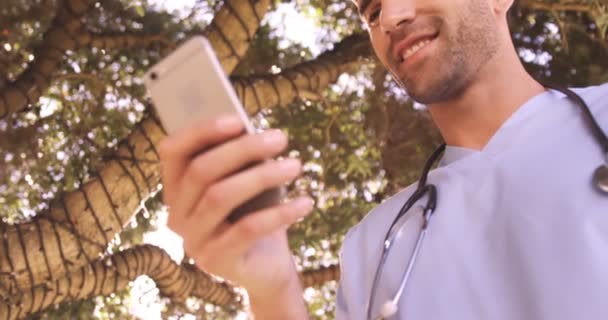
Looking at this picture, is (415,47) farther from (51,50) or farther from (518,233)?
(51,50)

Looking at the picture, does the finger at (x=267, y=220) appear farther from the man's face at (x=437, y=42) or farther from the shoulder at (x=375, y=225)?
the man's face at (x=437, y=42)

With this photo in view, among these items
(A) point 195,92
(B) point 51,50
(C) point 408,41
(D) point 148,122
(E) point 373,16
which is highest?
(B) point 51,50

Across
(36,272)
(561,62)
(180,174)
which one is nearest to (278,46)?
(561,62)

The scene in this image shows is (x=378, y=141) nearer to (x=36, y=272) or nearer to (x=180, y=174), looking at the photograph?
(x=36, y=272)

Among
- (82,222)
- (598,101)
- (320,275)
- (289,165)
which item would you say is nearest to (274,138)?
(289,165)

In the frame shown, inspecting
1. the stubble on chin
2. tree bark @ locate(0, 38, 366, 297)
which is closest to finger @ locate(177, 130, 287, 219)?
the stubble on chin

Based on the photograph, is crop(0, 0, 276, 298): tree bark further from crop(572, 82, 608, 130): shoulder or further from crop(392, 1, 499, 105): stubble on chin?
crop(572, 82, 608, 130): shoulder

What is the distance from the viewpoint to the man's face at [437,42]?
5.14 ft

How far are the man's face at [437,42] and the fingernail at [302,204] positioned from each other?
0.85 m

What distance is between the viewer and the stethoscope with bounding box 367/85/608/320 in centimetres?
116

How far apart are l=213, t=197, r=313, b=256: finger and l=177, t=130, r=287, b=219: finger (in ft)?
0.17

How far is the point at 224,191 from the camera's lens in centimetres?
78

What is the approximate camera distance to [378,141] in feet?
14.1

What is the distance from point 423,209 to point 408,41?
424mm
